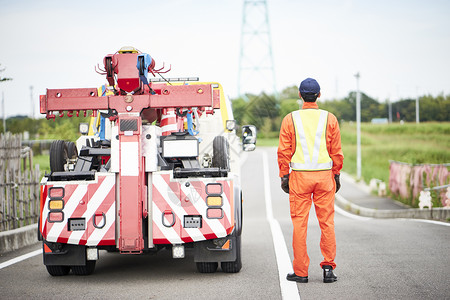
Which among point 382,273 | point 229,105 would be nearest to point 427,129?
point 229,105

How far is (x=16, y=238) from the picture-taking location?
36.8 feet

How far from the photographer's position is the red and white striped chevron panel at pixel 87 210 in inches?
301

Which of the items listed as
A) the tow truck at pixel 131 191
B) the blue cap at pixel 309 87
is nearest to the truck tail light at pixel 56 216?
the tow truck at pixel 131 191

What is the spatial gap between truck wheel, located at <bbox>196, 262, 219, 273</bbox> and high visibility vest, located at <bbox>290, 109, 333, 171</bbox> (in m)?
1.66

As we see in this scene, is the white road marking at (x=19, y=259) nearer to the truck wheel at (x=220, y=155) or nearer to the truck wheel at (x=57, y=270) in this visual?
the truck wheel at (x=57, y=270)

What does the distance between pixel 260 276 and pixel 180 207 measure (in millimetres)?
1254

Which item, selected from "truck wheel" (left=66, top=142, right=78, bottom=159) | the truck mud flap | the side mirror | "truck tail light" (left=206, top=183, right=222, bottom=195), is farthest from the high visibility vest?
the side mirror

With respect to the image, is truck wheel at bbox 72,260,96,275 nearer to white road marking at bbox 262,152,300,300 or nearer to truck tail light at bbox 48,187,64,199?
truck tail light at bbox 48,187,64,199

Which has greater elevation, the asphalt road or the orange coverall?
the orange coverall

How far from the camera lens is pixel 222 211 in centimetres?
771

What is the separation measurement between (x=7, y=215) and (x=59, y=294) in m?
5.77

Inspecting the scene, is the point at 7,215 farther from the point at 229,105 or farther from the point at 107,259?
the point at 229,105

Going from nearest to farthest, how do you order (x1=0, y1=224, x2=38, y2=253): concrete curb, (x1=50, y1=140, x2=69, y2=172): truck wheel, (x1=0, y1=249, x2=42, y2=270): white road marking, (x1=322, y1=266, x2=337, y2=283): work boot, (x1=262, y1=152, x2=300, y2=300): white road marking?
(x1=262, y1=152, x2=300, y2=300): white road marking, (x1=322, y1=266, x2=337, y2=283): work boot, (x1=50, y1=140, x2=69, y2=172): truck wheel, (x1=0, y1=249, x2=42, y2=270): white road marking, (x1=0, y1=224, x2=38, y2=253): concrete curb

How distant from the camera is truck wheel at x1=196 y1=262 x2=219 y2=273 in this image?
8.28 meters
